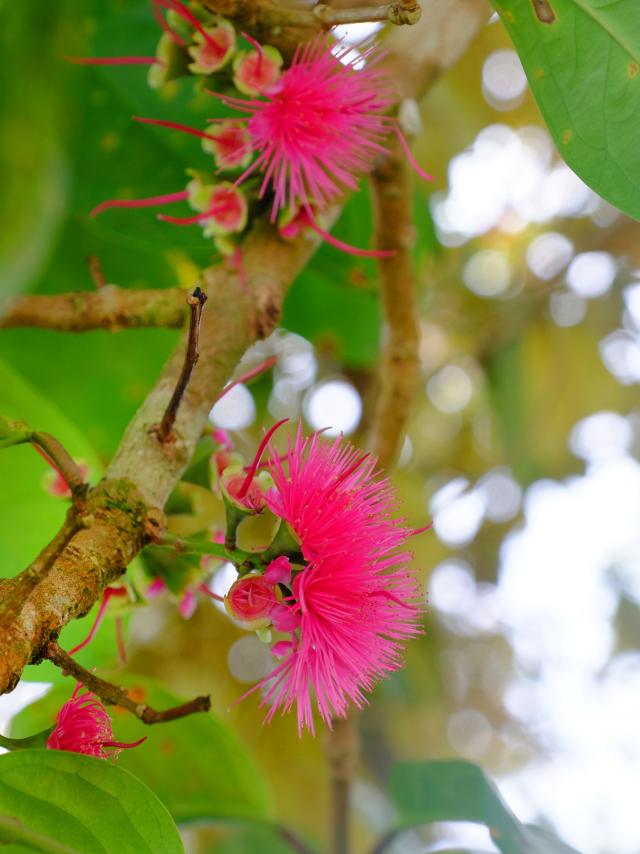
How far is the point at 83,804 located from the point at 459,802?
59 cm

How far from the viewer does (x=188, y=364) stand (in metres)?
0.52

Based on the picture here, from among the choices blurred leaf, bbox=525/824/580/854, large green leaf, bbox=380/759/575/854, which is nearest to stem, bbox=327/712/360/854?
large green leaf, bbox=380/759/575/854

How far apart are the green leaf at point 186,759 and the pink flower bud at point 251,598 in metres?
0.27

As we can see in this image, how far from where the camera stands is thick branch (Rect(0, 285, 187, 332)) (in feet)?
2.38

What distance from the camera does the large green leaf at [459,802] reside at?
810 mm

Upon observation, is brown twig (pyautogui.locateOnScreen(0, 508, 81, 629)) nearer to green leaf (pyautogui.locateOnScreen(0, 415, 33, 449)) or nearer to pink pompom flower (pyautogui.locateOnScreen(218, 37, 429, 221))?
green leaf (pyautogui.locateOnScreen(0, 415, 33, 449))

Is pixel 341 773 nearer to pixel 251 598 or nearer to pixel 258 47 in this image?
pixel 251 598

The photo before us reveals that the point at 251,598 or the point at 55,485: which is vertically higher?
the point at 55,485

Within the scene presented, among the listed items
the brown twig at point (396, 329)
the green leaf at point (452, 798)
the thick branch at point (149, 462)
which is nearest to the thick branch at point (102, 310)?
the thick branch at point (149, 462)

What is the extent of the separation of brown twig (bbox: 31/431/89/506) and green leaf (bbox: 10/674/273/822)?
325mm

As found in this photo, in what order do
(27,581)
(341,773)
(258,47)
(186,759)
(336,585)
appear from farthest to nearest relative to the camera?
1. (341,773)
2. (186,759)
3. (258,47)
4. (336,585)
5. (27,581)

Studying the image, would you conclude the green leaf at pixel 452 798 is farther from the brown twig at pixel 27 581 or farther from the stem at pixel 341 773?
the brown twig at pixel 27 581

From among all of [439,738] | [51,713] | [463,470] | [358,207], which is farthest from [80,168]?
[439,738]

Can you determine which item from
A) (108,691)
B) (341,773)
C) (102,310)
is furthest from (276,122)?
(341,773)
